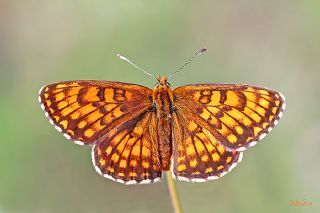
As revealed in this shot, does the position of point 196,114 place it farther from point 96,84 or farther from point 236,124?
point 96,84

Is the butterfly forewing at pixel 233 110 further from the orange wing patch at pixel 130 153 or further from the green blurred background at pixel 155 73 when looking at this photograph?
the green blurred background at pixel 155 73

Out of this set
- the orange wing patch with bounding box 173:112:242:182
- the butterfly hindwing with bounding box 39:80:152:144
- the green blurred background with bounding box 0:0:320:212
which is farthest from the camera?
the green blurred background with bounding box 0:0:320:212

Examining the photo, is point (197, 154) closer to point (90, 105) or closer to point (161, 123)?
point (161, 123)

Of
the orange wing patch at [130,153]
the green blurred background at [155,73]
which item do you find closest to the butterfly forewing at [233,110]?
the orange wing patch at [130,153]

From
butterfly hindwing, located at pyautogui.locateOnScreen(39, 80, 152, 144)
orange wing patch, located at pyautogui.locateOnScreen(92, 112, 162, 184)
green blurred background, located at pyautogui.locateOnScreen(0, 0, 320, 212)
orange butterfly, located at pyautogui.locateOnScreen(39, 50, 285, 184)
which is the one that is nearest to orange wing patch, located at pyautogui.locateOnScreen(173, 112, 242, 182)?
orange butterfly, located at pyautogui.locateOnScreen(39, 50, 285, 184)

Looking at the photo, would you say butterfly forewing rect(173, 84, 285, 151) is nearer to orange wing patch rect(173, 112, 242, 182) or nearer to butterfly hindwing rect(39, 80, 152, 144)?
orange wing patch rect(173, 112, 242, 182)
